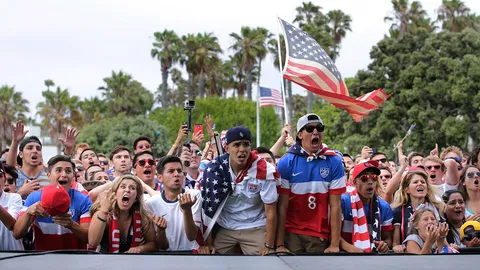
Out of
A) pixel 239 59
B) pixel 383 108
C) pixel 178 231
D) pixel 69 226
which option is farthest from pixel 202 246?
pixel 239 59

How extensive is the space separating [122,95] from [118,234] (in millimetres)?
62325

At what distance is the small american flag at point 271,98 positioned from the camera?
862 inches

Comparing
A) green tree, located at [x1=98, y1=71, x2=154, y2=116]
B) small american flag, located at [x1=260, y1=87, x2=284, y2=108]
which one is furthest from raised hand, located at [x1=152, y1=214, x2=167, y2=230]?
green tree, located at [x1=98, y1=71, x2=154, y2=116]

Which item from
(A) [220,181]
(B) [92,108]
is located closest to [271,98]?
(A) [220,181]

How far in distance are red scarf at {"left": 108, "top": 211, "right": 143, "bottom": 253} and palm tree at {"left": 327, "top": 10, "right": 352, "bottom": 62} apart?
5105 cm

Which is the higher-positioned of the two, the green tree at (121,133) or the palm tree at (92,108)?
the palm tree at (92,108)

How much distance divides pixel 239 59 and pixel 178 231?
55193 mm

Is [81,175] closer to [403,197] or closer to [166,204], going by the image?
[166,204]

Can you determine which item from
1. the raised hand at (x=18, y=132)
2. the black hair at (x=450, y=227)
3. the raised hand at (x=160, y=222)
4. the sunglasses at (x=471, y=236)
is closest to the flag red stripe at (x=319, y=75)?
the black hair at (x=450, y=227)

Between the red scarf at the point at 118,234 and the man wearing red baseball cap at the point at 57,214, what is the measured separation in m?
0.22

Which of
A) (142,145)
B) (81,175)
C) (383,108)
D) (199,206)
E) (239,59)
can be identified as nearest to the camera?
(199,206)

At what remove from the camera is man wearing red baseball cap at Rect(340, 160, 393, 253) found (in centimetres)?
620

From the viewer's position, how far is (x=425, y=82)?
35.6 metres

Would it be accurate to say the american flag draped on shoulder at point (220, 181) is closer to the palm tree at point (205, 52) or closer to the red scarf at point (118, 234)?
the red scarf at point (118, 234)
